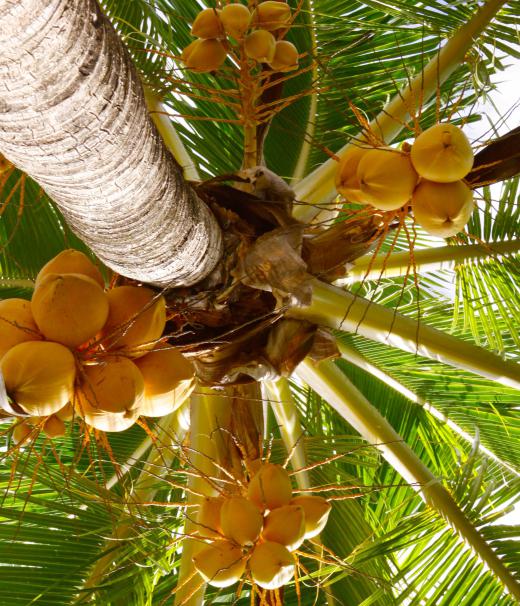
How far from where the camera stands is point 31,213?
2686 millimetres

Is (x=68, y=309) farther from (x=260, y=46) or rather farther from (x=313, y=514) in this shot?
(x=260, y=46)

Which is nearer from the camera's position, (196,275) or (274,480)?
(196,275)

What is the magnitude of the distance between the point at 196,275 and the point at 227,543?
0.55 m

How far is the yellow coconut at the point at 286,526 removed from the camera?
4.67ft

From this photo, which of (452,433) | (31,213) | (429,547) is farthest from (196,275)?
(452,433)

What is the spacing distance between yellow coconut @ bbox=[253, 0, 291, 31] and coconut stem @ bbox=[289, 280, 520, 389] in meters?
0.63

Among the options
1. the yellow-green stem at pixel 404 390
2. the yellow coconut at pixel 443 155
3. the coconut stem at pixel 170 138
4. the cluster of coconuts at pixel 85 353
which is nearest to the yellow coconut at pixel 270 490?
the cluster of coconuts at pixel 85 353

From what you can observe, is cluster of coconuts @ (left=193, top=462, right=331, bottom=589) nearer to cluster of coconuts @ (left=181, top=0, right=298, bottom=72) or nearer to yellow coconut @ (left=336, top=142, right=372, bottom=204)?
yellow coconut @ (left=336, top=142, right=372, bottom=204)

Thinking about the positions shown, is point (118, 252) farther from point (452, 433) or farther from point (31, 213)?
point (452, 433)

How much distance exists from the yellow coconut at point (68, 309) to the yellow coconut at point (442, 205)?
586mm

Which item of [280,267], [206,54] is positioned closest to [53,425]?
[280,267]

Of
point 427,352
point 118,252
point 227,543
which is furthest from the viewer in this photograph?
point 427,352

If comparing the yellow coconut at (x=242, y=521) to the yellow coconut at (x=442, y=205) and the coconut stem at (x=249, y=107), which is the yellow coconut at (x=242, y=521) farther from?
the coconut stem at (x=249, y=107)

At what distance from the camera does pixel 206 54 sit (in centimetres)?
168
